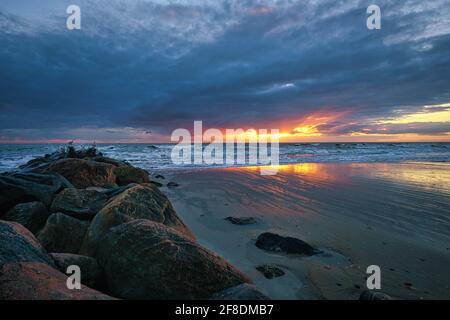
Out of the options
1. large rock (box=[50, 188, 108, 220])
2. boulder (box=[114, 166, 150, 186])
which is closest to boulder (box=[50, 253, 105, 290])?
large rock (box=[50, 188, 108, 220])

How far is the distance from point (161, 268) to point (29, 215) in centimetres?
293

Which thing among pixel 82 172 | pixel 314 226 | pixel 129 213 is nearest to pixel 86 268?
pixel 129 213

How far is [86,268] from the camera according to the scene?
254cm

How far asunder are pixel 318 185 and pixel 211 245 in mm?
6861

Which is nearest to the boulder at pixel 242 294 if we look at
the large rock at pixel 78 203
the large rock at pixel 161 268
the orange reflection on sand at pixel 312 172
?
the large rock at pixel 161 268

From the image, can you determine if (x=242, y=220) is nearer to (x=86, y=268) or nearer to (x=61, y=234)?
(x=61, y=234)

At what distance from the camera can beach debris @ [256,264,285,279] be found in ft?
11.0

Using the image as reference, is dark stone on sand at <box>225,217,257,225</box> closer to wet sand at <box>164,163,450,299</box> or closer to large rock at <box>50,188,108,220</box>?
wet sand at <box>164,163,450,299</box>

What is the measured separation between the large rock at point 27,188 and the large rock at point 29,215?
1.18 ft

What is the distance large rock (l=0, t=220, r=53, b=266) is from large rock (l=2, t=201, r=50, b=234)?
1.64 metres

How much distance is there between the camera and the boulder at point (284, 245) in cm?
400

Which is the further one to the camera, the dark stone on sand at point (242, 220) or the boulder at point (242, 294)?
the dark stone on sand at point (242, 220)

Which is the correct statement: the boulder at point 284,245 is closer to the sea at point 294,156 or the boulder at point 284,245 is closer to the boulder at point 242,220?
the boulder at point 242,220

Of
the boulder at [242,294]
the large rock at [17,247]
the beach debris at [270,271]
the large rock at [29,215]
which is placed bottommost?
the beach debris at [270,271]
